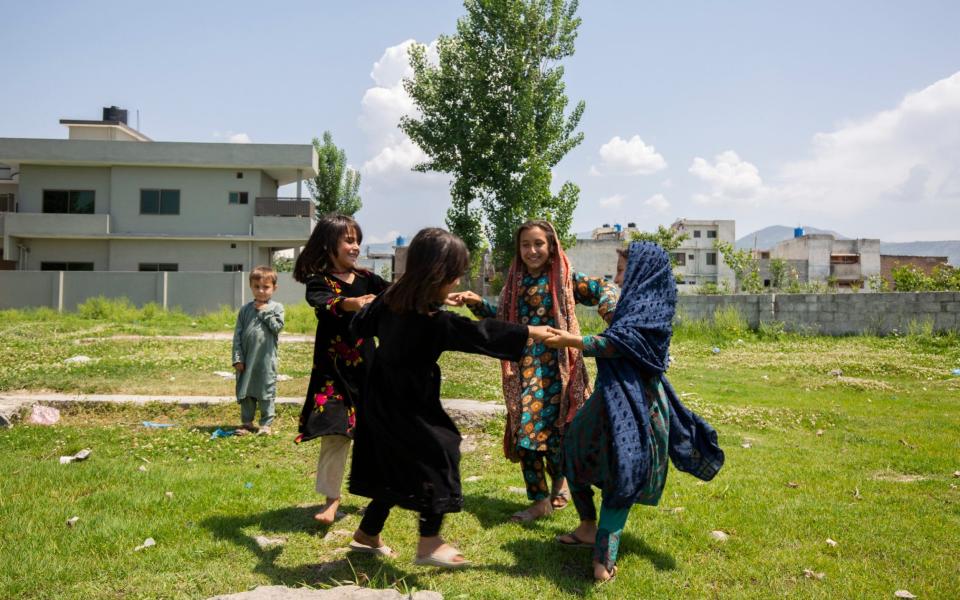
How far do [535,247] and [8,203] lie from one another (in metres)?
33.2

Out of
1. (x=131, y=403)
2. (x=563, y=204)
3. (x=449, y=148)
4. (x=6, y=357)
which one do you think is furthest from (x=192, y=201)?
(x=131, y=403)

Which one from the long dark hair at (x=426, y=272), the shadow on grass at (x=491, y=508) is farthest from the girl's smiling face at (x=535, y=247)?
the shadow on grass at (x=491, y=508)

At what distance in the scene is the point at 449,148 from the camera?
25469 mm

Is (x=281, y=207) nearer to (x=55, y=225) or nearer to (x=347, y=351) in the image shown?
(x=55, y=225)

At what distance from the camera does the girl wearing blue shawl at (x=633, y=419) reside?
3.38 m

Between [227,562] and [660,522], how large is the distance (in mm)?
2473

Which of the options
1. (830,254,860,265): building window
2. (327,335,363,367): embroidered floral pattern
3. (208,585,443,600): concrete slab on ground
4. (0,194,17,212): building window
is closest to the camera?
(208,585,443,600): concrete slab on ground

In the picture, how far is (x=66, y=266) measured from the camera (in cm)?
2914

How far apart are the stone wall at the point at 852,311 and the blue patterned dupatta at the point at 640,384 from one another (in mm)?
15230

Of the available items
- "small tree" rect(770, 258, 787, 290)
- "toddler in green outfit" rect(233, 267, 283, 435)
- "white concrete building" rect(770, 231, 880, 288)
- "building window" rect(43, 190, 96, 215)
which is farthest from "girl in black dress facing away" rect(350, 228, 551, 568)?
"white concrete building" rect(770, 231, 880, 288)

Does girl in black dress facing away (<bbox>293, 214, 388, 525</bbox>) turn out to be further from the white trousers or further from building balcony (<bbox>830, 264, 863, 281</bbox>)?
building balcony (<bbox>830, 264, 863, 281</bbox>)

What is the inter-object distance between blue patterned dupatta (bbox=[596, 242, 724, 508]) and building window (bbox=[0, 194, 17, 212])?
33.5m

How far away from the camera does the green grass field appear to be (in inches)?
132

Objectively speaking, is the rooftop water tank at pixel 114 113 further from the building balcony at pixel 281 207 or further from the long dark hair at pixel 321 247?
the long dark hair at pixel 321 247
